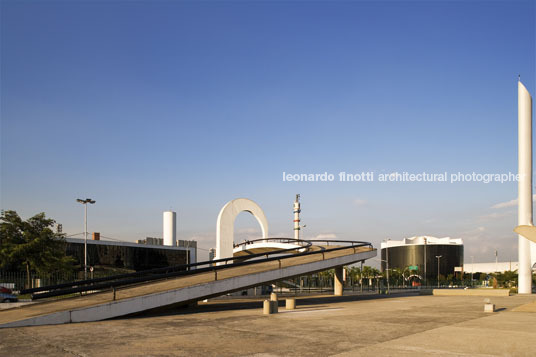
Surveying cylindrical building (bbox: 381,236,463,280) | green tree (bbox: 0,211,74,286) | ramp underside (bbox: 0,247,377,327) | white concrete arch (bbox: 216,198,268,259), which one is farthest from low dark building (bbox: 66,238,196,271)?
cylindrical building (bbox: 381,236,463,280)

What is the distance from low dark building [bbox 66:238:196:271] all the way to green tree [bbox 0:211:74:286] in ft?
78.0

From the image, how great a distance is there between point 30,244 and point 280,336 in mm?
32885

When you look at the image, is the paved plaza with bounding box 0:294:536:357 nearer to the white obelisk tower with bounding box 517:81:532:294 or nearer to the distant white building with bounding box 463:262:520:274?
the white obelisk tower with bounding box 517:81:532:294

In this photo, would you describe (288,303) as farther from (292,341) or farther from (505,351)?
(505,351)

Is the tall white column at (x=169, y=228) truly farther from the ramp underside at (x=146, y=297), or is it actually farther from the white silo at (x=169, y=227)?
the ramp underside at (x=146, y=297)

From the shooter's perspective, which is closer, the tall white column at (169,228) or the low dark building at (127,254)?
the low dark building at (127,254)

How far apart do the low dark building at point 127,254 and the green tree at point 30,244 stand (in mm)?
23785

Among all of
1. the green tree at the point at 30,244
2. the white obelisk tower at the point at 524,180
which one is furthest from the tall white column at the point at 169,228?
the white obelisk tower at the point at 524,180

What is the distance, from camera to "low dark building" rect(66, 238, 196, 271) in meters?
66.5

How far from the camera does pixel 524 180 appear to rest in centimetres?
5062

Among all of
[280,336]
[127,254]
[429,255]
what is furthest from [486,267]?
[280,336]

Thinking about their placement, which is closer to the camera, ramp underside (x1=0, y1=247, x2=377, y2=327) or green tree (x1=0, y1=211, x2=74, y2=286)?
ramp underside (x1=0, y1=247, x2=377, y2=327)

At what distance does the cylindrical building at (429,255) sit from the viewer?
6481 inches

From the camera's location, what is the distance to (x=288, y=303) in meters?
22.6
